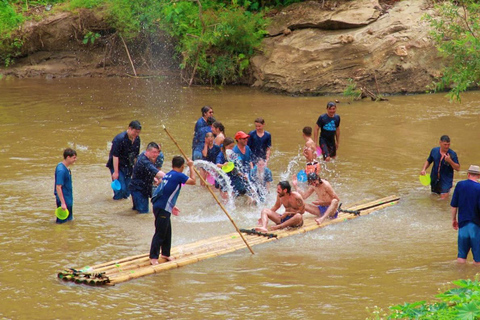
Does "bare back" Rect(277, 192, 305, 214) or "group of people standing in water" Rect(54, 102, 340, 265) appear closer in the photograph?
"group of people standing in water" Rect(54, 102, 340, 265)

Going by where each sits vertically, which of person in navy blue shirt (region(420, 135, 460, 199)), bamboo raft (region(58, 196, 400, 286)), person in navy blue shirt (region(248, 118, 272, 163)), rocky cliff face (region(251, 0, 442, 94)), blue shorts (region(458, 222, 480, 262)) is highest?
rocky cliff face (region(251, 0, 442, 94))

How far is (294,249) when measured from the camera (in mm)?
9266

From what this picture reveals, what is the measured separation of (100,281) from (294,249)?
2.73m

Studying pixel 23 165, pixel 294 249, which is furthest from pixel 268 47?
pixel 294 249

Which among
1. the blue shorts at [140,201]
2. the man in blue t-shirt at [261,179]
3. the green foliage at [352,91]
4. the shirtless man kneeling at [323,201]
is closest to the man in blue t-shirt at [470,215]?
the shirtless man kneeling at [323,201]

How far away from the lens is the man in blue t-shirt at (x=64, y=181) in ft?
33.0

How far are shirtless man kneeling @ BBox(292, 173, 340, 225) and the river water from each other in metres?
0.29

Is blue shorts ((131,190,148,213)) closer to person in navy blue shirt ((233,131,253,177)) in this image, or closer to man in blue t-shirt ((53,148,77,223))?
man in blue t-shirt ((53,148,77,223))

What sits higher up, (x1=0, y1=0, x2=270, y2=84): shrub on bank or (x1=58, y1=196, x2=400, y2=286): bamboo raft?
(x1=0, y1=0, x2=270, y2=84): shrub on bank

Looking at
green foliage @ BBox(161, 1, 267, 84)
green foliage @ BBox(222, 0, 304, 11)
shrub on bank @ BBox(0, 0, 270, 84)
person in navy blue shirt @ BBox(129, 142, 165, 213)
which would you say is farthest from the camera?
green foliage @ BBox(222, 0, 304, 11)

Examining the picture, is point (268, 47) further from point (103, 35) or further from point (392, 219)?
point (392, 219)

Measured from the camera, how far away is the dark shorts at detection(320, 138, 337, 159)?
14.2 metres

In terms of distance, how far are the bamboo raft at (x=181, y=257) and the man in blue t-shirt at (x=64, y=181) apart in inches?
78.4

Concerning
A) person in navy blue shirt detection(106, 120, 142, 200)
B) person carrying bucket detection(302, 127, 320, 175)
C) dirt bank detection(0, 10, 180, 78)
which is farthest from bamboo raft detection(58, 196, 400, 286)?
dirt bank detection(0, 10, 180, 78)
